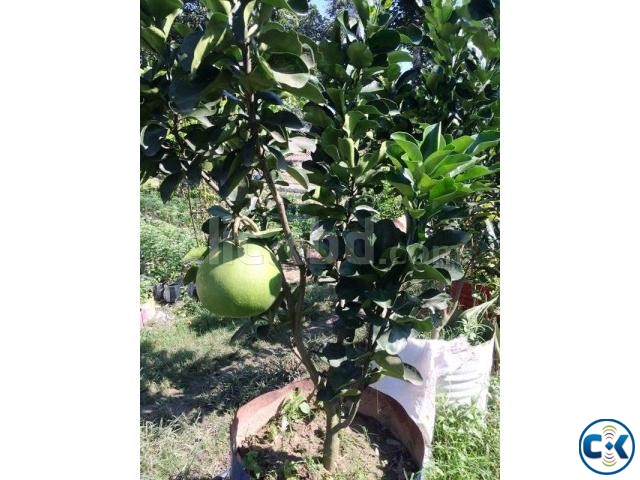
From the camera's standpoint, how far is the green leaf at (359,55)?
3.61 feet

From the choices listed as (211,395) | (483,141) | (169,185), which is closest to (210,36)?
(169,185)

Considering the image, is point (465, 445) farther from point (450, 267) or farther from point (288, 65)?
point (288, 65)

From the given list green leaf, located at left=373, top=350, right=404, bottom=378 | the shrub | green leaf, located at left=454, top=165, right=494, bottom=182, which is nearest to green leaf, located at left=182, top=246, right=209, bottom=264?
green leaf, located at left=373, top=350, right=404, bottom=378

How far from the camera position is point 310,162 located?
1209mm

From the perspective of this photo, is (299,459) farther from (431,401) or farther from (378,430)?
(431,401)

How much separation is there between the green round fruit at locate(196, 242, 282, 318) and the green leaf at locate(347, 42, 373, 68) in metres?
0.55

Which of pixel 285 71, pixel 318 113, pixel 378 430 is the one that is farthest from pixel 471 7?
pixel 378 430

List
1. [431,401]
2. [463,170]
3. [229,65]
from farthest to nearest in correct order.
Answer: [431,401] < [463,170] < [229,65]

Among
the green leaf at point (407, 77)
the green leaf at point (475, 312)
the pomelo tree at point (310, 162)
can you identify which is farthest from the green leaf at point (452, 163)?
the green leaf at point (475, 312)

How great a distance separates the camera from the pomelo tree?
78cm

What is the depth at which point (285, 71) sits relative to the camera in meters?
0.80

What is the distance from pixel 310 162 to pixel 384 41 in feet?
1.18

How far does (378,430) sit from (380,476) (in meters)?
0.18

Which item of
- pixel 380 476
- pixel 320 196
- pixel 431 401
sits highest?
pixel 320 196
